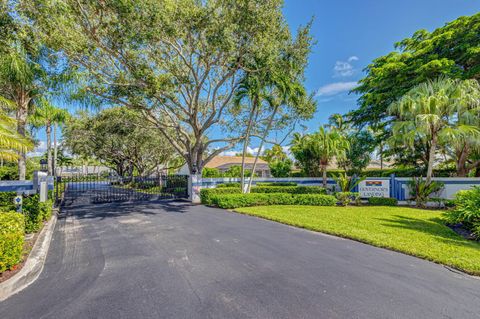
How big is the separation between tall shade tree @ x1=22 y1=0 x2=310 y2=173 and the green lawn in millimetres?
7561

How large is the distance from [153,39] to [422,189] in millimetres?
15979

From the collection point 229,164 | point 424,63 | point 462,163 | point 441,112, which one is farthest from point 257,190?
point 229,164

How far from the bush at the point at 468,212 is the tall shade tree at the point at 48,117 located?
2013 centimetres

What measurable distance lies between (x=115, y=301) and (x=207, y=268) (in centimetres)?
172

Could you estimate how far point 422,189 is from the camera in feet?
43.0

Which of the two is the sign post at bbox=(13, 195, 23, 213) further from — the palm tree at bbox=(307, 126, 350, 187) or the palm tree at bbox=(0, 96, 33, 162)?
the palm tree at bbox=(307, 126, 350, 187)

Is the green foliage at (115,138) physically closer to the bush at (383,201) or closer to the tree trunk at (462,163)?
the bush at (383,201)

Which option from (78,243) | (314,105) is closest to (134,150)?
(314,105)

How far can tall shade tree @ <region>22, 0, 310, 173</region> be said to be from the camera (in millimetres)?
9344

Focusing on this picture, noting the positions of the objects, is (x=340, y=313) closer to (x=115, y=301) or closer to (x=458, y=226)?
(x=115, y=301)

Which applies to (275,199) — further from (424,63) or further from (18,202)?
(424,63)

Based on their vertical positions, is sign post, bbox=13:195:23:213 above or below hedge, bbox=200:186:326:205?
above

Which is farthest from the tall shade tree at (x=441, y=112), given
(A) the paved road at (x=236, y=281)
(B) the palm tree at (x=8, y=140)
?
(B) the palm tree at (x=8, y=140)

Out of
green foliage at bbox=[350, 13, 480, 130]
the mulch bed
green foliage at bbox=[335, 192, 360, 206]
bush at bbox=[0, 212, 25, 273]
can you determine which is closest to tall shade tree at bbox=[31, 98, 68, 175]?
the mulch bed
